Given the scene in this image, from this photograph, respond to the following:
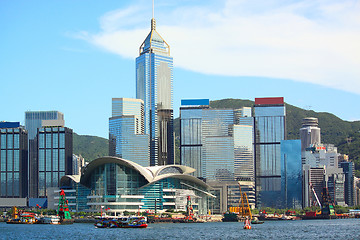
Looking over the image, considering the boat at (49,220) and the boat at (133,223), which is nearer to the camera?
the boat at (133,223)

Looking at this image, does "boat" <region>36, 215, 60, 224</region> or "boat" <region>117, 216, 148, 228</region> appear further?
"boat" <region>36, 215, 60, 224</region>

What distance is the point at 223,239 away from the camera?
11444 centimetres

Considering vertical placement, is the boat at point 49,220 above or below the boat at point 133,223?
below

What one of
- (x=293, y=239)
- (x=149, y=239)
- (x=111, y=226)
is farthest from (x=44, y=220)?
(x=293, y=239)

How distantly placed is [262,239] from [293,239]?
225 inches

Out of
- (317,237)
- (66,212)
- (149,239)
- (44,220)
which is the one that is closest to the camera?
(149,239)

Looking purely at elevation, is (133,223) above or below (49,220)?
above

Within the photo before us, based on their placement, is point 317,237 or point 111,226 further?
point 111,226

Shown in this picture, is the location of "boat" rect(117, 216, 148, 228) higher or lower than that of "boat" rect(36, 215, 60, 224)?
higher

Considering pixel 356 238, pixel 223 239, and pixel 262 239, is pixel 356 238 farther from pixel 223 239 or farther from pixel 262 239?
pixel 223 239

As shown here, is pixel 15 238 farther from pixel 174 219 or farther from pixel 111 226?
pixel 174 219

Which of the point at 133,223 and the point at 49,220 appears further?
the point at 49,220

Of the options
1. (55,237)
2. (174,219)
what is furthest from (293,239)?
(174,219)

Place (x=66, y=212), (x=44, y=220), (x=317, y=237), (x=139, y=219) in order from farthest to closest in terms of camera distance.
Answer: (x=66, y=212)
(x=44, y=220)
(x=139, y=219)
(x=317, y=237)
